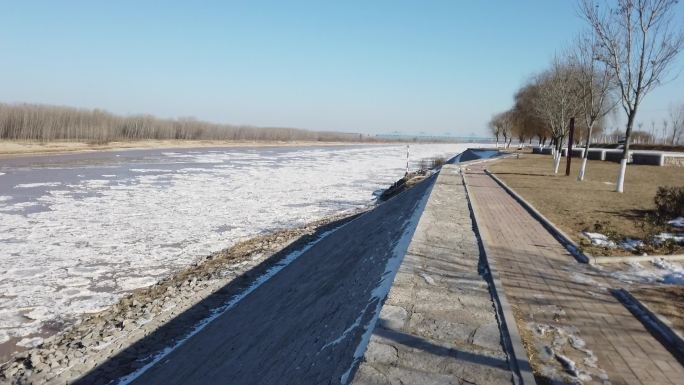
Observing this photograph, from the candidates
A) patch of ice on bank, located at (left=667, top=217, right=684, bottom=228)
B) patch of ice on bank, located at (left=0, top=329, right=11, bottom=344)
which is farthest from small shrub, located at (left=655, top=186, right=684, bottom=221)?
patch of ice on bank, located at (left=0, top=329, right=11, bottom=344)

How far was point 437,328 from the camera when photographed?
A: 4.14 metres

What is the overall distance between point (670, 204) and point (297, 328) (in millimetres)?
9226

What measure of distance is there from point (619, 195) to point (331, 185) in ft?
48.8

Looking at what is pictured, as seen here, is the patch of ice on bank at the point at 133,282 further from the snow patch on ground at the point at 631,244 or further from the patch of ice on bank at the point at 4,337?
the snow patch on ground at the point at 631,244

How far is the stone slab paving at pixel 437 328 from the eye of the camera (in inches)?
134

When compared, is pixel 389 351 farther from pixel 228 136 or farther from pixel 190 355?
pixel 228 136

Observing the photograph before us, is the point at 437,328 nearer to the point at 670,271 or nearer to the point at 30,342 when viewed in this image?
the point at 670,271

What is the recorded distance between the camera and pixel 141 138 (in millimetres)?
69312

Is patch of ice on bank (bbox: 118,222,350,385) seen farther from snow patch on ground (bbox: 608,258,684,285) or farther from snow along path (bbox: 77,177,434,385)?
snow patch on ground (bbox: 608,258,684,285)

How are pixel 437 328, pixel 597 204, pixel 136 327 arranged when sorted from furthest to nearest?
pixel 597 204, pixel 136 327, pixel 437 328

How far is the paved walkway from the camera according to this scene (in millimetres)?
3576

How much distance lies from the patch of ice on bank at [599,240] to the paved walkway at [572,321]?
2.43 feet

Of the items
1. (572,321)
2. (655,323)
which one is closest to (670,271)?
(655,323)

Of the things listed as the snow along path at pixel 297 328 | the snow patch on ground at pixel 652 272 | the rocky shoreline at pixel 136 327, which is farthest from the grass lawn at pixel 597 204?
the rocky shoreline at pixel 136 327
